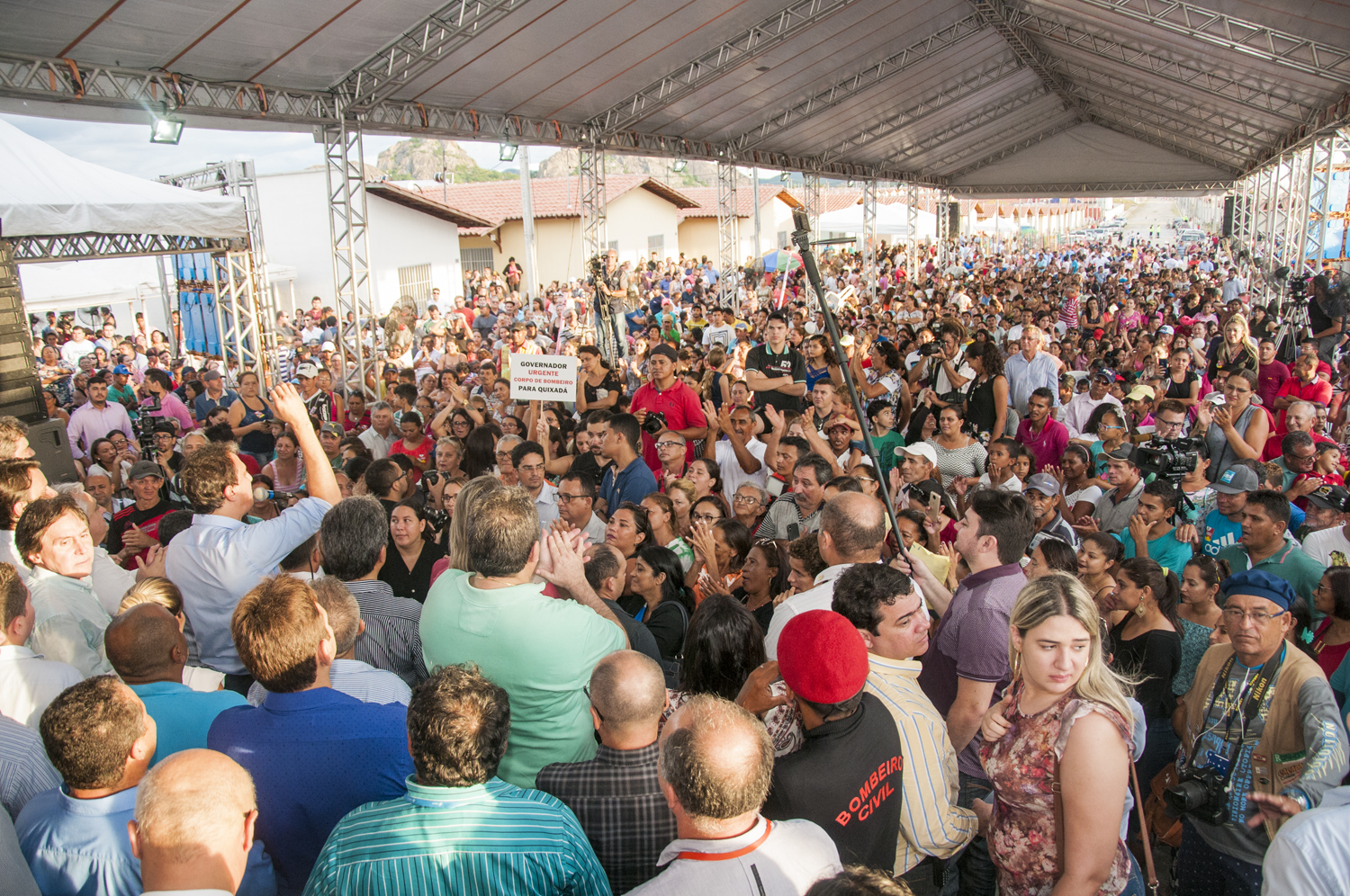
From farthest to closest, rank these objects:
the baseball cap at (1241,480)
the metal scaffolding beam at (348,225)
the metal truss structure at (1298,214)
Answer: the metal truss structure at (1298,214) → the metal scaffolding beam at (348,225) → the baseball cap at (1241,480)

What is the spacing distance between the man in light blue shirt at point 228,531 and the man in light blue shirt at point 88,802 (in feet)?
3.27

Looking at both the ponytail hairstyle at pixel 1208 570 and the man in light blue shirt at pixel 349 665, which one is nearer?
the man in light blue shirt at pixel 349 665

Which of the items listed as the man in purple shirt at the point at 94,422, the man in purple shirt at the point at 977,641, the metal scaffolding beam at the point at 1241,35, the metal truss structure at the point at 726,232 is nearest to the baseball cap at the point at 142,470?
the man in purple shirt at the point at 94,422

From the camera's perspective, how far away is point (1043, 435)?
5.97m

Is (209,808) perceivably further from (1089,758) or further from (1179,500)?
(1179,500)

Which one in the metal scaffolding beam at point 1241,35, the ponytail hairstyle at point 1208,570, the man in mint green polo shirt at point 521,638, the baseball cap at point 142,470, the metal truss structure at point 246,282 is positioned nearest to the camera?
the man in mint green polo shirt at point 521,638

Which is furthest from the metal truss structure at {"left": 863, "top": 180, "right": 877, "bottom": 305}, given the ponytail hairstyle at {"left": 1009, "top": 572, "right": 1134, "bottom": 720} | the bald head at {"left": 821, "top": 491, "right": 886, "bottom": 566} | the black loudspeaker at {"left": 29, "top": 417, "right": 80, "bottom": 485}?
the ponytail hairstyle at {"left": 1009, "top": 572, "right": 1134, "bottom": 720}

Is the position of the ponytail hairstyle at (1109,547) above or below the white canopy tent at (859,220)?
below

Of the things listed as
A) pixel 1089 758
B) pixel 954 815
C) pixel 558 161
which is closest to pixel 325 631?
pixel 954 815

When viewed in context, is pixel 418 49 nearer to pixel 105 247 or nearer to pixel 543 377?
pixel 105 247

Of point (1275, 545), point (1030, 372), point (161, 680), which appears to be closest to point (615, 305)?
point (1030, 372)

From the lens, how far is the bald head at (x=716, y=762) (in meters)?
1.59

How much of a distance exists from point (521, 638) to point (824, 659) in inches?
30.7

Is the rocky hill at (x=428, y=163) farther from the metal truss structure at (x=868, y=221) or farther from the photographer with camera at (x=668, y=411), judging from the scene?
the photographer with camera at (x=668, y=411)
